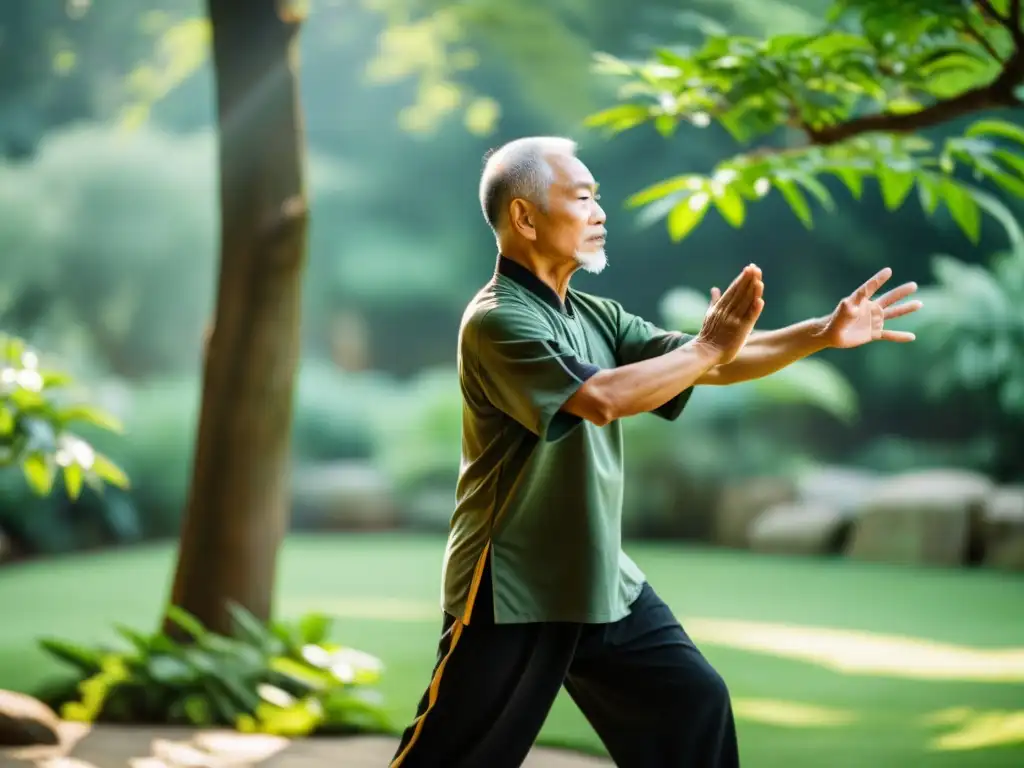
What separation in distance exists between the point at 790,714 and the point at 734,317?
2.32 meters

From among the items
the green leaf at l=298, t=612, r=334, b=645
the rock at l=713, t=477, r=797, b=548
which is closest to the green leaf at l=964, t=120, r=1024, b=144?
the green leaf at l=298, t=612, r=334, b=645

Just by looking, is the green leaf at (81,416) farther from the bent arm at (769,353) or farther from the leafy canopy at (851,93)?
the bent arm at (769,353)

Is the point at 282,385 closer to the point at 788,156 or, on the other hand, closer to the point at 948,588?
the point at 788,156

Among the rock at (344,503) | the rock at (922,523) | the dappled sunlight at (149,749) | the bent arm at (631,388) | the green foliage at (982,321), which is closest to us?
the bent arm at (631,388)

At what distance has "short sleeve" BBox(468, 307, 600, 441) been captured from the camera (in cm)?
171

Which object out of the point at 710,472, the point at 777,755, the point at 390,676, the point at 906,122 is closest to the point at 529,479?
the point at 906,122

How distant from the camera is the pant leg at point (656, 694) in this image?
6.21 feet

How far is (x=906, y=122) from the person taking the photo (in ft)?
9.20

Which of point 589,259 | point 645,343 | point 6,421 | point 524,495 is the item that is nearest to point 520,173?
point 589,259

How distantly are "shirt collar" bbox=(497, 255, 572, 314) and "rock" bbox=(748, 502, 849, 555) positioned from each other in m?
5.84

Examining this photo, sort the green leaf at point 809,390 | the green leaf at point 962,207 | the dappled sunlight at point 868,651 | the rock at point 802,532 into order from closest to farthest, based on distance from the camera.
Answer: the green leaf at point 962,207 < the dappled sunlight at point 868,651 < the rock at point 802,532 < the green leaf at point 809,390

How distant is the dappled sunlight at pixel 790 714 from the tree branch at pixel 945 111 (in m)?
1.71

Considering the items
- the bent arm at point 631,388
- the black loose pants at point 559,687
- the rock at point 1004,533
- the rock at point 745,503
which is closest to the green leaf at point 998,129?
the bent arm at point 631,388

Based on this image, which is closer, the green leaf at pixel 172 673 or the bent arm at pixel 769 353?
the bent arm at pixel 769 353
